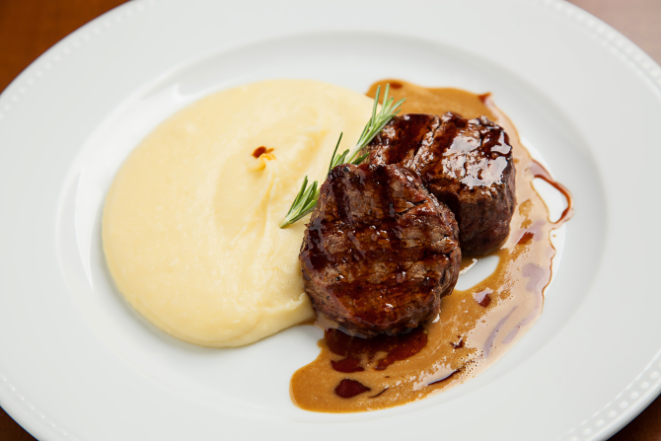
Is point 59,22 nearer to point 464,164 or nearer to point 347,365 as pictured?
point 464,164

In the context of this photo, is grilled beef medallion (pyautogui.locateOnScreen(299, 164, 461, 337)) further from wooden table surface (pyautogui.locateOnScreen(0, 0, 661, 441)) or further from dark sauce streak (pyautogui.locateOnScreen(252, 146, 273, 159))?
wooden table surface (pyautogui.locateOnScreen(0, 0, 661, 441))

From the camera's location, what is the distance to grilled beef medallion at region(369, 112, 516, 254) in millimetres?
3508

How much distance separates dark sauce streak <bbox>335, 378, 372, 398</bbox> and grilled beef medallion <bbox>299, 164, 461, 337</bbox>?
1.12 feet

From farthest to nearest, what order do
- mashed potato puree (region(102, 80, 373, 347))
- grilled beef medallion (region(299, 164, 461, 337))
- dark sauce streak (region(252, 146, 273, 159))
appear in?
1. dark sauce streak (region(252, 146, 273, 159))
2. mashed potato puree (region(102, 80, 373, 347))
3. grilled beef medallion (region(299, 164, 461, 337))

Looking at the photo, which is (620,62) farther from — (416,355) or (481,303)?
(416,355)

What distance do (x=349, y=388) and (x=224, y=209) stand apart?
1.48m

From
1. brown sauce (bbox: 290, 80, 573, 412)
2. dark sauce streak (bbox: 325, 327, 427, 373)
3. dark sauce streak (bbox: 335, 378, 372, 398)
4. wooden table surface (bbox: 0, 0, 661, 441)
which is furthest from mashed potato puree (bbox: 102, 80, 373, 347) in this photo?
wooden table surface (bbox: 0, 0, 661, 441)

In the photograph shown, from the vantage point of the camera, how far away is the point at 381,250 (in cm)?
332

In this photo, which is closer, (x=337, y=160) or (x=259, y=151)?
(x=337, y=160)

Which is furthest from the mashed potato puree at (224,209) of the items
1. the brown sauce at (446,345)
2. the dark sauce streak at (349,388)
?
the dark sauce streak at (349,388)

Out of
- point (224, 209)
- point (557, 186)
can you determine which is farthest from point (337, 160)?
point (557, 186)

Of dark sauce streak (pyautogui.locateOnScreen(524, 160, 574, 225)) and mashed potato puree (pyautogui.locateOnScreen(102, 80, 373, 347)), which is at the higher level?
dark sauce streak (pyautogui.locateOnScreen(524, 160, 574, 225))

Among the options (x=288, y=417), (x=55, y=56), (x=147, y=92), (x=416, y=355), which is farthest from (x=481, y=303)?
(x=55, y=56)

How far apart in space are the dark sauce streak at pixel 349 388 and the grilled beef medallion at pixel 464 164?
119 cm
